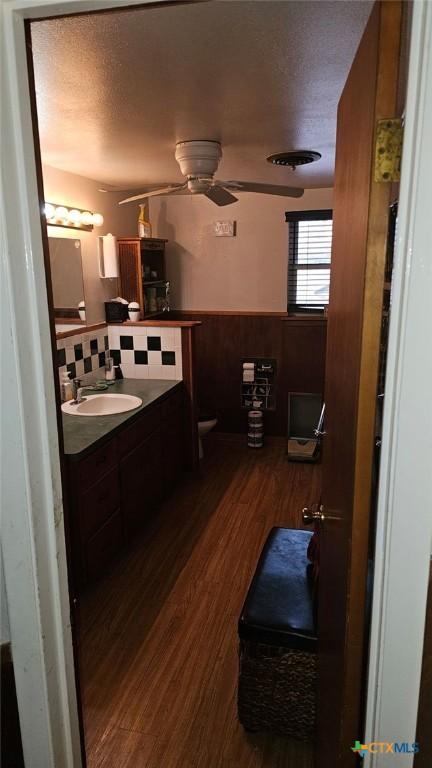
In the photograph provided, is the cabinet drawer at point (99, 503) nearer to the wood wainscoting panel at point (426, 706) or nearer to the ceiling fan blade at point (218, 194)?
the ceiling fan blade at point (218, 194)

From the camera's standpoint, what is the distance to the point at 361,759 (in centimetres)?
A: 97

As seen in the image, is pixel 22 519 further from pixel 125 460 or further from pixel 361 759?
pixel 125 460

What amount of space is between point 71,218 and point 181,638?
263 cm

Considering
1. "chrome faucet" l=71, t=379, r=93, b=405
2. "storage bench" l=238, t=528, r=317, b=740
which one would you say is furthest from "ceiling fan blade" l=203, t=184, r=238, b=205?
"storage bench" l=238, t=528, r=317, b=740

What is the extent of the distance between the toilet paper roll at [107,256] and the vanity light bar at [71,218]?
0.40ft

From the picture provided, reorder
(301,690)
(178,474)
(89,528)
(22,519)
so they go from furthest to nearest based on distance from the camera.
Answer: (178,474)
(89,528)
(301,690)
(22,519)

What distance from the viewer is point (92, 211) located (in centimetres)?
373

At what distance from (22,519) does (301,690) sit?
1.32 metres

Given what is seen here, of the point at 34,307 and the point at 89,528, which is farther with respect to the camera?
the point at 89,528

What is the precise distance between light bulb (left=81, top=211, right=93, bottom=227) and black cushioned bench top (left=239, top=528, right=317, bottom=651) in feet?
8.32

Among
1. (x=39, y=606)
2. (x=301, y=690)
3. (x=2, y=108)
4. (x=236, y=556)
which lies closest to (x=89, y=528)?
(x=236, y=556)

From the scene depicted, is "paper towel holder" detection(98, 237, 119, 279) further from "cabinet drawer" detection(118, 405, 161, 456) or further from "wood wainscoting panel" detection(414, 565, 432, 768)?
"wood wainscoting panel" detection(414, 565, 432, 768)

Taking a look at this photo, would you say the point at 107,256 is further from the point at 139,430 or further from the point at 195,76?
the point at 195,76

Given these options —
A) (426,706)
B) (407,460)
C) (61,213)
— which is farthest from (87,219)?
(426,706)
